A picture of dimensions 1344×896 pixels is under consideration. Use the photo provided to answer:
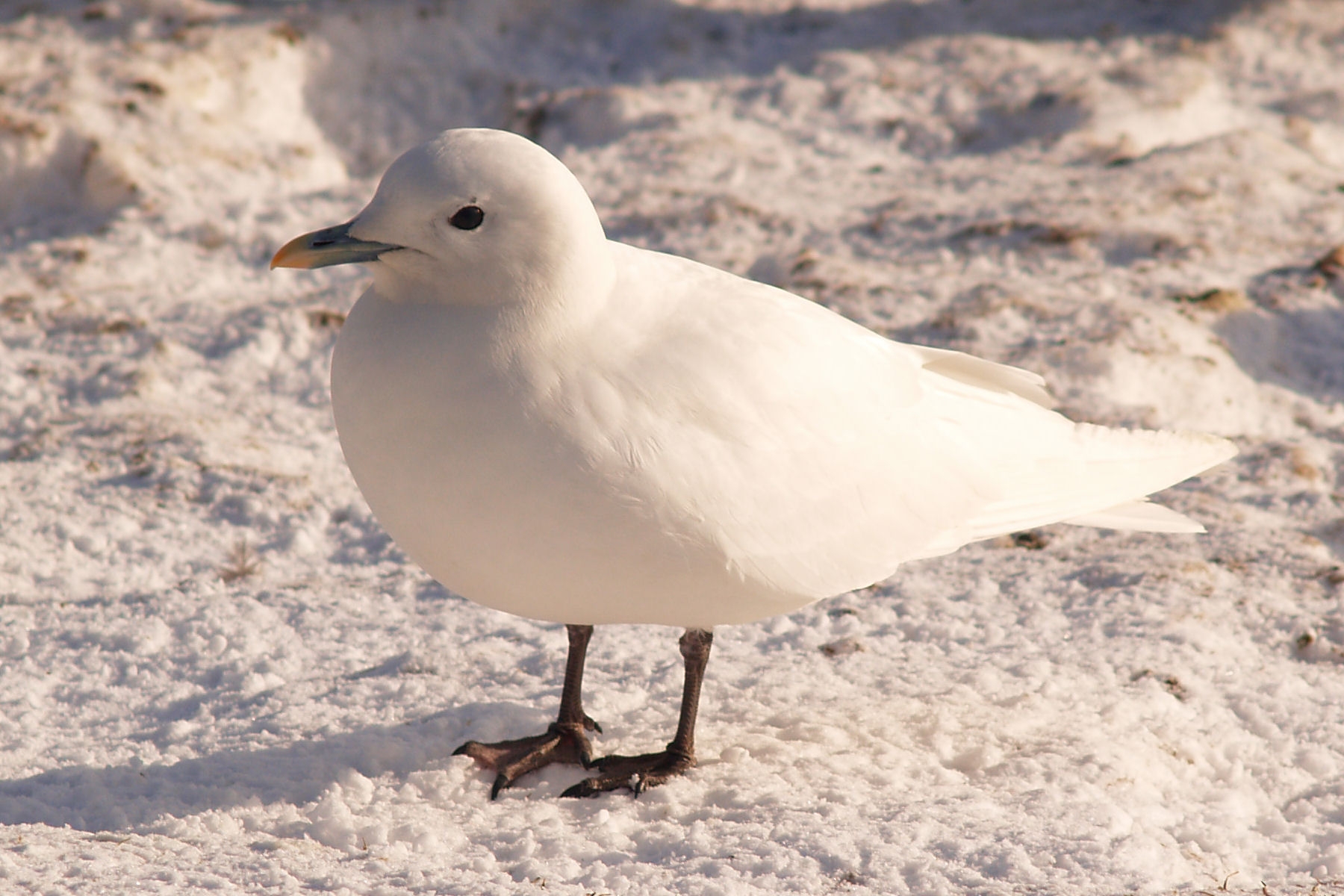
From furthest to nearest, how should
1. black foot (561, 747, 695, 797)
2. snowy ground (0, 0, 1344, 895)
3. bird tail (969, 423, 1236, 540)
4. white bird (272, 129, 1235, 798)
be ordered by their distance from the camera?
1. bird tail (969, 423, 1236, 540)
2. black foot (561, 747, 695, 797)
3. snowy ground (0, 0, 1344, 895)
4. white bird (272, 129, 1235, 798)

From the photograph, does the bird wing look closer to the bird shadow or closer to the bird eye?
the bird eye

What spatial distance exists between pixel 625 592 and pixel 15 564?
2422mm

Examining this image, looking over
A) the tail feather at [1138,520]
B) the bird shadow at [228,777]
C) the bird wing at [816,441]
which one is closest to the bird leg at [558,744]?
the bird shadow at [228,777]

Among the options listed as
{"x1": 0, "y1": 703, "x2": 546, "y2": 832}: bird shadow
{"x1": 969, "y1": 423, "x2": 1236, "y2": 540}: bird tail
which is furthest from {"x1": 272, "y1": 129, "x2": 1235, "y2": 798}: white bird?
{"x1": 969, "y1": 423, "x2": 1236, "y2": 540}: bird tail

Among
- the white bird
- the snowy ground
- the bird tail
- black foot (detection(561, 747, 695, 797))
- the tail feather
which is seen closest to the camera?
the white bird

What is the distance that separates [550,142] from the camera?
7512 millimetres

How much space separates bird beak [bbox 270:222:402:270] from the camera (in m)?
2.80

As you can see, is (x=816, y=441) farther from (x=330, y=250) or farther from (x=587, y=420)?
(x=330, y=250)

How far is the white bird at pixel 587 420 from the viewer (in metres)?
2.74

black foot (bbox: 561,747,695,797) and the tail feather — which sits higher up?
the tail feather

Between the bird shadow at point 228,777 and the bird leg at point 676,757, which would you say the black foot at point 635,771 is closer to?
the bird leg at point 676,757

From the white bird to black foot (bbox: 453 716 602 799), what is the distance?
0.07ft

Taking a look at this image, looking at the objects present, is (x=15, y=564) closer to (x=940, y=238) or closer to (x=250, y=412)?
(x=250, y=412)

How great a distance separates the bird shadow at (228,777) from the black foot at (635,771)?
335 millimetres
